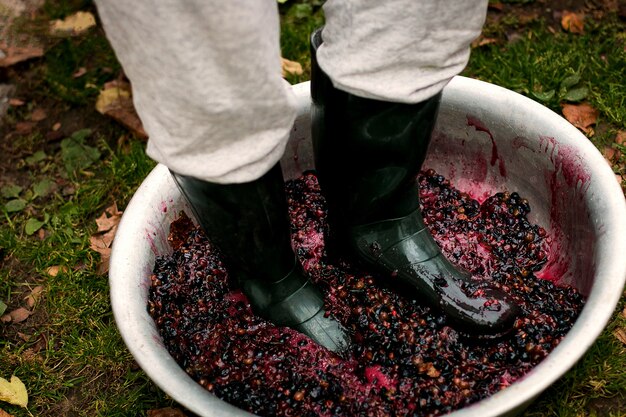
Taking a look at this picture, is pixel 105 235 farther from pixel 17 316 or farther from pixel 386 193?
pixel 386 193

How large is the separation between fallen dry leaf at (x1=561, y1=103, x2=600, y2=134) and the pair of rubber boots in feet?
3.02

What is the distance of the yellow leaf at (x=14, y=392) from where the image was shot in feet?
5.90

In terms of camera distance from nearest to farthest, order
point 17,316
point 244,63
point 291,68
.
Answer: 1. point 244,63
2. point 17,316
3. point 291,68

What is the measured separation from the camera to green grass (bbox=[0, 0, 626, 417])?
177cm

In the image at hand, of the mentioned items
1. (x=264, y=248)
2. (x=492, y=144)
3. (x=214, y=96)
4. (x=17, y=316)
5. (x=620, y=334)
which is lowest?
(x=17, y=316)

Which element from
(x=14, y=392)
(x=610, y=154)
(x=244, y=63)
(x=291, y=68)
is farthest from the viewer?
(x=291, y=68)

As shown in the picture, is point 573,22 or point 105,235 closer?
point 105,235

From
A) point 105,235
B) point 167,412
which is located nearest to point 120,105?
point 105,235

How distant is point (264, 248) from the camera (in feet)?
4.71

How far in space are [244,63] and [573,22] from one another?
1.96 m

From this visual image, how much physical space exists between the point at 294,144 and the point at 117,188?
712 millimetres

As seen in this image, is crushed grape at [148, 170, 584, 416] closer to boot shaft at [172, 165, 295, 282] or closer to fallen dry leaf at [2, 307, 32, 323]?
boot shaft at [172, 165, 295, 282]

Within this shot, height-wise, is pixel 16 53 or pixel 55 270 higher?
pixel 16 53

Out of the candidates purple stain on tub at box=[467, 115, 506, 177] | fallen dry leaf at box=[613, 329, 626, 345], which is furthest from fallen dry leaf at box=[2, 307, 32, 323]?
fallen dry leaf at box=[613, 329, 626, 345]
